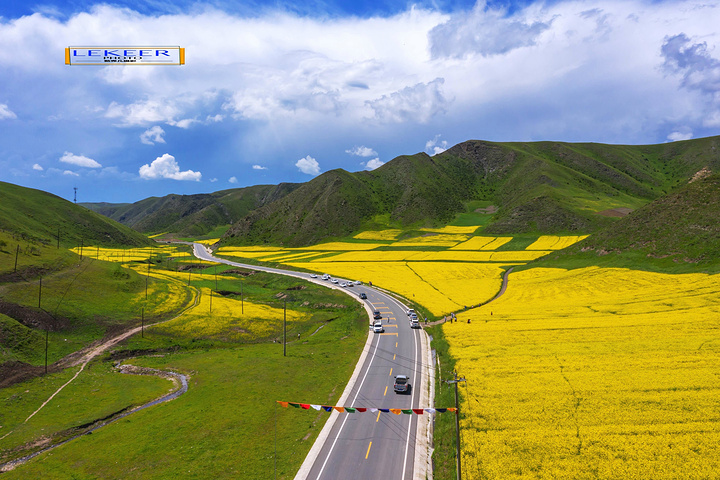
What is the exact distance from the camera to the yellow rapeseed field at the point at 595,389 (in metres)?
20.5

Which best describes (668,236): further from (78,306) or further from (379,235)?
(379,235)

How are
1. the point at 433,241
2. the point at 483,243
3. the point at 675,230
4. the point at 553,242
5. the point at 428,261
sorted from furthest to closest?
the point at 433,241
the point at 483,243
the point at 553,242
the point at 428,261
the point at 675,230

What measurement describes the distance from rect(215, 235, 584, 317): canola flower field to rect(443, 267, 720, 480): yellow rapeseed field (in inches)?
840

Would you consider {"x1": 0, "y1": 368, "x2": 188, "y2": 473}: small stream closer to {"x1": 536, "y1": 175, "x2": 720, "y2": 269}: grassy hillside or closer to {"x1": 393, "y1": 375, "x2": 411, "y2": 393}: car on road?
{"x1": 393, "y1": 375, "x2": 411, "y2": 393}: car on road

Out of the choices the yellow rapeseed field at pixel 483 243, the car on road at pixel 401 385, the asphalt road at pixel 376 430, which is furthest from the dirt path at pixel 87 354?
the yellow rapeseed field at pixel 483 243

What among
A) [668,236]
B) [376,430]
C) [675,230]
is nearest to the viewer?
[376,430]

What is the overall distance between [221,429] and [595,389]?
104 feet

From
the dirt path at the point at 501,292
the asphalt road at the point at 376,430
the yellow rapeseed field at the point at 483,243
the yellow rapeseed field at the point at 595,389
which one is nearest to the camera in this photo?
the yellow rapeseed field at the point at 595,389

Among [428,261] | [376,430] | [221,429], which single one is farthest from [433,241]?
[221,429]

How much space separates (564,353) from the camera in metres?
36.8

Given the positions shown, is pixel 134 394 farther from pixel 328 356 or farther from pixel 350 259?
pixel 350 259

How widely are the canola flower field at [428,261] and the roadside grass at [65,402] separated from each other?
4571 cm

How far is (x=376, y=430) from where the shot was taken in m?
27.0

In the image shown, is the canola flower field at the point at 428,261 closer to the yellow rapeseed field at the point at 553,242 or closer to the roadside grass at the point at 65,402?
the yellow rapeseed field at the point at 553,242
